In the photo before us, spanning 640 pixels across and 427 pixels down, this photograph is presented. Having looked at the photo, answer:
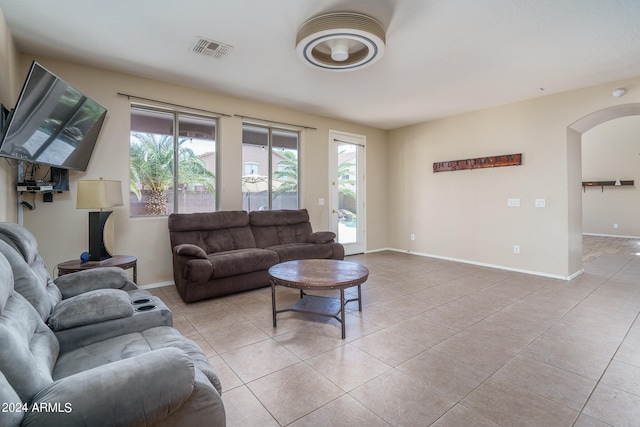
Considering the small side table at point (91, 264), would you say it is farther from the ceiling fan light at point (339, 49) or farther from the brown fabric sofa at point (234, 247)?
the ceiling fan light at point (339, 49)

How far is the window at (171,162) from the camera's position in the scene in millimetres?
3850

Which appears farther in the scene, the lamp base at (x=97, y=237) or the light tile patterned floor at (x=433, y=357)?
the lamp base at (x=97, y=237)

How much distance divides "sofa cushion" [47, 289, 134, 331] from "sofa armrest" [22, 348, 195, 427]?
74 cm

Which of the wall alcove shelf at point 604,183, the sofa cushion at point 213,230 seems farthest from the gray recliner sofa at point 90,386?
the wall alcove shelf at point 604,183

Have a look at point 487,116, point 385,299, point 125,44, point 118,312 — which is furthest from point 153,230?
point 487,116

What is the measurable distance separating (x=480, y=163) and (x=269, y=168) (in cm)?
358

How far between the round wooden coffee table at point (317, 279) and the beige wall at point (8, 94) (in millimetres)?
2343

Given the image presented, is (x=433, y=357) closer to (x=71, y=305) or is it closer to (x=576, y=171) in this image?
(x=71, y=305)

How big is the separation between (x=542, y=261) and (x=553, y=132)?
74.0 inches

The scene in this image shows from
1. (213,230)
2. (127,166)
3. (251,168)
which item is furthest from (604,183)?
(127,166)

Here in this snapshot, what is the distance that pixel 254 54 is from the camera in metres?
3.14

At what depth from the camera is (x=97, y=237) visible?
9.60ft

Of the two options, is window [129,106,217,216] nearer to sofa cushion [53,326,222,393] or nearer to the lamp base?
the lamp base

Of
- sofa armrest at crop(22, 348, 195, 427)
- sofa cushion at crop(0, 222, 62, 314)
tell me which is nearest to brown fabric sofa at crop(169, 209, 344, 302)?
sofa cushion at crop(0, 222, 62, 314)
